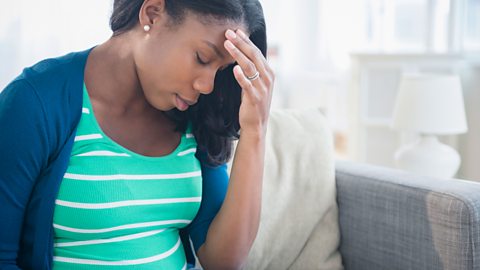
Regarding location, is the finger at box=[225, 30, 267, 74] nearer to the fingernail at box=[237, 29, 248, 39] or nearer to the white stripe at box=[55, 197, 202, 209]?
the fingernail at box=[237, 29, 248, 39]

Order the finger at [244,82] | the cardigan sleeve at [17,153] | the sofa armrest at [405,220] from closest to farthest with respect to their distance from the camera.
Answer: the cardigan sleeve at [17,153] → the finger at [244,82] → the sofa armrest at [405,220]

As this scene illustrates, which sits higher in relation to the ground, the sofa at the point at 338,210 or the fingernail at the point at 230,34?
the fingernail at the point at 230,34

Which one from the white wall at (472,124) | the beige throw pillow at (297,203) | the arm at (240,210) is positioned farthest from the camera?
the white wall at (472,124)

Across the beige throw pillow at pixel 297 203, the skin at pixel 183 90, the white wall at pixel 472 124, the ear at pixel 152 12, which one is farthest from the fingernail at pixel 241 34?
the white wall at pixel 472 124

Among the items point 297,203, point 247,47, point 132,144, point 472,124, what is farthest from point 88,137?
point 472,124

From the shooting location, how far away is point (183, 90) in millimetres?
1078

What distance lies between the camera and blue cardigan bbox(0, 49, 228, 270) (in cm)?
101

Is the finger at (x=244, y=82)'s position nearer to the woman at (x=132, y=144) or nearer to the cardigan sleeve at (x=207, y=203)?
the woman at (x=132, y=144)

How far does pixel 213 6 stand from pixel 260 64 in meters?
0.15

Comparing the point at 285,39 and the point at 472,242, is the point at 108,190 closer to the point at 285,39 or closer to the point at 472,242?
the point at 472,242

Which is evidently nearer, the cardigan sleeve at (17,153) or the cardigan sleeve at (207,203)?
the cardigan sleeve at (17,153)

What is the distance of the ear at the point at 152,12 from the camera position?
3.49ft

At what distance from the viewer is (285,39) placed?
17.7 feet

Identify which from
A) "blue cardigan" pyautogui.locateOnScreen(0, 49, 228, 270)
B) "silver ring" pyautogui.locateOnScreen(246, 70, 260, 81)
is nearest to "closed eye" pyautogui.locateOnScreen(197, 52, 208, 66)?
"silver ring" pyautogui.locateOnScreen(246, 70, 260, 81)
